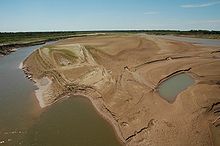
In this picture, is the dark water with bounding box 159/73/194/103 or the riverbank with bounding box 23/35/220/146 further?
the dark water with bounding box 159/73/194/103

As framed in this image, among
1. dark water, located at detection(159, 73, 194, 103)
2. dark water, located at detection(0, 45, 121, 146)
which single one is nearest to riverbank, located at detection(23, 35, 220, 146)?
dark water, located at detection(159, 73, 194, 103)

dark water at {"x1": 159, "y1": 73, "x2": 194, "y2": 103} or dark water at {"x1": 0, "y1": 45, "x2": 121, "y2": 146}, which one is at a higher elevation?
dark water at {"x1": 159, "y1": 73, "x2": 194, "y2": 103}

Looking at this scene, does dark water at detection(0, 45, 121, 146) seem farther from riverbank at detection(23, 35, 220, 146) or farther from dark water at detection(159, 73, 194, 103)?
dark water at detection(159, 73, 194, 103)

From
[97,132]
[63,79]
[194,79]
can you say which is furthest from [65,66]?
[97,132]

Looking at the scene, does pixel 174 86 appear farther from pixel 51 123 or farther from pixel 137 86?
pixel 51 123

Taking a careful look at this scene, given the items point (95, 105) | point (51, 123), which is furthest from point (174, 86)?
point (51, 123)

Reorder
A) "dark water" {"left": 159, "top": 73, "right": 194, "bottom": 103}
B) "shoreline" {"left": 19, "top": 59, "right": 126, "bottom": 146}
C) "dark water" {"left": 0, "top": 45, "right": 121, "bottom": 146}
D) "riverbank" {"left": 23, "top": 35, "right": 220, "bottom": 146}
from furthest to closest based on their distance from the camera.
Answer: "dark water" {"left": 159, "top": 73, "right": 194, "bottom": 103} → "shoreline" {"left": 19, "top": 59, "right": 126, "bottom": 146} → "riverbank" {"left": 23, "top": 35, "right": 220, "bottom": 146} → "dark water" {"left": 0, "top": 45, "right": 121, "bottom": 146}
